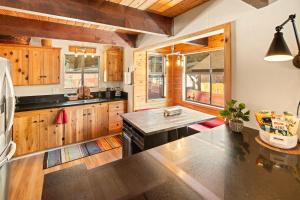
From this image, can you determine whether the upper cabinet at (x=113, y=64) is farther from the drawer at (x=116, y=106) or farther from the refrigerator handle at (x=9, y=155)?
the refrigerator handle at (x=9, y=155)

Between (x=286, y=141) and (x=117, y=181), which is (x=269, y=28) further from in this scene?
(x=117, y=181)

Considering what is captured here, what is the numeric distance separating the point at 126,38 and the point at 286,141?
3.26m

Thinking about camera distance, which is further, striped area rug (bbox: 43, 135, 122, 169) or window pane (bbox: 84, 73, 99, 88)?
window pane (bbox: 84, 73, 99, 88)

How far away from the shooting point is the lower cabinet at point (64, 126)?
302 centimetres

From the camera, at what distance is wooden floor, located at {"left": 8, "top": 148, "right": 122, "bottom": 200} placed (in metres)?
2.14

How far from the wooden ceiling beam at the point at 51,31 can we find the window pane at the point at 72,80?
145 cm

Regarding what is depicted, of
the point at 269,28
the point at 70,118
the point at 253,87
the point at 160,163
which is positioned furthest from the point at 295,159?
the point at 70,118

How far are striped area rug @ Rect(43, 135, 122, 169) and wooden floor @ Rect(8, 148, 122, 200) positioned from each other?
0.37 ft

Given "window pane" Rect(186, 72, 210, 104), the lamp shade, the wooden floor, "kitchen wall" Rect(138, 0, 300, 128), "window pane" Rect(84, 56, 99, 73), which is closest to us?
the lamp shade

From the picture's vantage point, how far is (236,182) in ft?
2.68

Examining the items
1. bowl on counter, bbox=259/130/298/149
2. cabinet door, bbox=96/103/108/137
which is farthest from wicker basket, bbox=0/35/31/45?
bowl on counter, bbox=259/130/298/149

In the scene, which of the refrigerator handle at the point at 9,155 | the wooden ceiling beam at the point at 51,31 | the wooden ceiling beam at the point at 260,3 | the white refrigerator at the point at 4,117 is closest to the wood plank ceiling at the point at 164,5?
the wooden ceiling beam at the point at 260,3

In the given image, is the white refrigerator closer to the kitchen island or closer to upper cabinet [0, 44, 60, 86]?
the kitchen island

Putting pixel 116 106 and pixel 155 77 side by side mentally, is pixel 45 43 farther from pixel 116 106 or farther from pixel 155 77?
pixel 155 77
